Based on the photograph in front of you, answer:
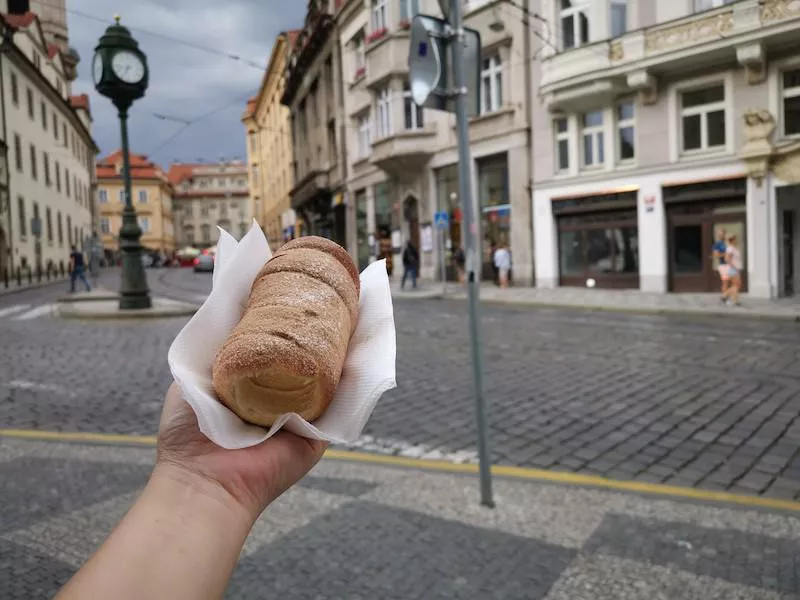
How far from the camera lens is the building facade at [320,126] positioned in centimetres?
3375

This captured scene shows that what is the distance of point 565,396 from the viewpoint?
629cm

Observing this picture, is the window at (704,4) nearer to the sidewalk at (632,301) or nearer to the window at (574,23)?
the window at (574,23)

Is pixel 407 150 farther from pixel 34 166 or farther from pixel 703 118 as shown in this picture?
pixel 34 166

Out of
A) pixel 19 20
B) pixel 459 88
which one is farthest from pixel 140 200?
pixel 459 88

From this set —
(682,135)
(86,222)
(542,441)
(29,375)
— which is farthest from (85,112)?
(542,441)

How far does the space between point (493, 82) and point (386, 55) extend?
4.90 meters

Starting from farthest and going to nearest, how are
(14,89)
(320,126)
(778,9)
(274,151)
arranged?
(274,151) < (320,126) < (14,89) < (778,9)

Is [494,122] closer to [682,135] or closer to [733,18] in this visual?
[682,135]

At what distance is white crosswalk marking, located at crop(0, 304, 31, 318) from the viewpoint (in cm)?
1585

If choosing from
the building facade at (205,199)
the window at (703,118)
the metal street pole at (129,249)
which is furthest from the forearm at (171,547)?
the building facade at (205,199)

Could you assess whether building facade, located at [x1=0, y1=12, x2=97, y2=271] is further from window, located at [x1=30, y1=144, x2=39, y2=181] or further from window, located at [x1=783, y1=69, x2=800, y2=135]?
window, located at [x1=783, y1=69, x2=800, y2=135]

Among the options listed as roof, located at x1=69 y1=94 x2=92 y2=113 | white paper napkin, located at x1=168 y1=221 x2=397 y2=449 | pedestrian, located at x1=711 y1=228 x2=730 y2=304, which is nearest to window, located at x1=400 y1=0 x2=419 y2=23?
pedestrian, located at x1=711 y1=228 x2=730 y2=304

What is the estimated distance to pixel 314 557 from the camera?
3.03 meters

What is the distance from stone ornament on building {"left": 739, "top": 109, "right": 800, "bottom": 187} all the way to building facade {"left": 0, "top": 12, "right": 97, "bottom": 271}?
26319 mm
